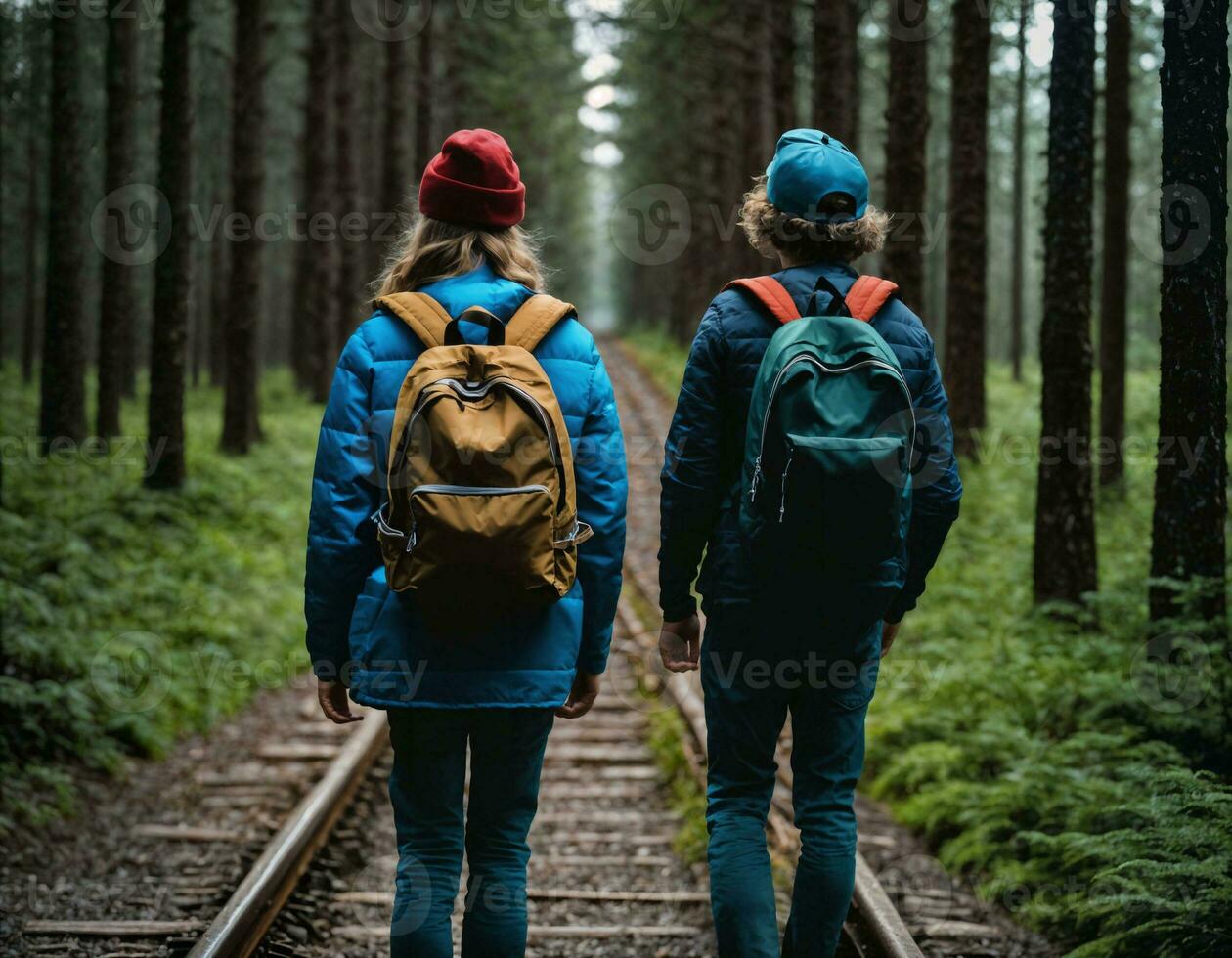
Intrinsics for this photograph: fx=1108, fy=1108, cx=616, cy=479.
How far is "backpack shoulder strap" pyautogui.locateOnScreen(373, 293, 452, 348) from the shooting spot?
3082 millimetres

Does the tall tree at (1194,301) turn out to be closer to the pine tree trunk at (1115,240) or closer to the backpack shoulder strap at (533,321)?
the backpack shoulder strap at (533,321)

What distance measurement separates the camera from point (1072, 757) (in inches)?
229

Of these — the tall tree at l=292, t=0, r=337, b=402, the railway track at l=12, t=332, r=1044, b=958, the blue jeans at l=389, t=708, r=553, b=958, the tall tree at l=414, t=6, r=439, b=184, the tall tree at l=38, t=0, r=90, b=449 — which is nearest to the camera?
the blue jeans at l=389, t=708, r=553, b=958

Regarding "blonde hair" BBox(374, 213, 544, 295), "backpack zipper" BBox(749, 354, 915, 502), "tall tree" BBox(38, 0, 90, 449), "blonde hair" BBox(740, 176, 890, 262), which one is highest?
"tall tree" BBox(38, 0, 90, 449)

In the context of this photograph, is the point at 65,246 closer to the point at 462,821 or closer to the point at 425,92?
the point at 425,92

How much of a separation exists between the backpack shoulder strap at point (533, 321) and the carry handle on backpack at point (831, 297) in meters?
0.54

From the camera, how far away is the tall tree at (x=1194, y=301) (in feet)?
17.9

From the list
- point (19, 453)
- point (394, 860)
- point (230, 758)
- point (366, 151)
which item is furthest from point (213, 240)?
point (394, 860)

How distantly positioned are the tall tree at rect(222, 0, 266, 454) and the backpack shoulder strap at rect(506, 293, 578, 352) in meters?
14.1

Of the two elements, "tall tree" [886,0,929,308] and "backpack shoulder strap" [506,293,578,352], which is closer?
"backpack shoulder strap" [506,293,578,352]

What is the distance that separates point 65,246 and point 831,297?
44.8 ft

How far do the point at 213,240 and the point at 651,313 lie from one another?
26.9 metres

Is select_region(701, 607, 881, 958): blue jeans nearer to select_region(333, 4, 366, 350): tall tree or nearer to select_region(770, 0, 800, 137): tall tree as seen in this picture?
select_region(770, 0, 800, 137): tall tree

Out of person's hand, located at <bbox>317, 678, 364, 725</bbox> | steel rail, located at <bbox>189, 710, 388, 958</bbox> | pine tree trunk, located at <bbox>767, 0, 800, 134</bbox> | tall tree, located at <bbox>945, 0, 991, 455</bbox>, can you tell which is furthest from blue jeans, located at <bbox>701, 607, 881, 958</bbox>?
pine tree trunk, located at <bbox>767, 0, 800, 134</bbox>
